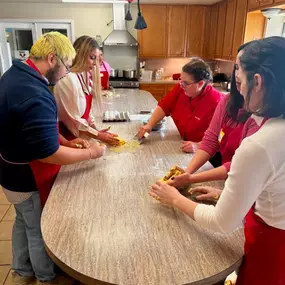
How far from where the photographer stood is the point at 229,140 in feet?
4.68

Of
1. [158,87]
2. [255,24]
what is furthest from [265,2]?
[158,87]

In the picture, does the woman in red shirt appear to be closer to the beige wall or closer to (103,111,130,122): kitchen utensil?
(103,111,130,122): kitchen utensil

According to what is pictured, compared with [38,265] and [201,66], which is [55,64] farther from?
[38,265]

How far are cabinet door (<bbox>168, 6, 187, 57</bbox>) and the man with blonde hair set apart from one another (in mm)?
4306

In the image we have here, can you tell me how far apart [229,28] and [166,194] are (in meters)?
4.34

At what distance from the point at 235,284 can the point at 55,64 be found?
47.6 inches

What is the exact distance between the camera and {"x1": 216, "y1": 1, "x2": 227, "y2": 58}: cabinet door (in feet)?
15.7

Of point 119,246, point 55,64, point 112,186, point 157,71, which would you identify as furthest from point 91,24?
point 119,246

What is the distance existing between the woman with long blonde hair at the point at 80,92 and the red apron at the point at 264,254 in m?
1.11

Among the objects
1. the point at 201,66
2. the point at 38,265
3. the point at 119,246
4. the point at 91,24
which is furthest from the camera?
the point at 91,24

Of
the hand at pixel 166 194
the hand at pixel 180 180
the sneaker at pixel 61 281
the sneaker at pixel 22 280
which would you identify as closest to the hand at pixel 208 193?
the hand at pixel 180 180

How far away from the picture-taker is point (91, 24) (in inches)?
212

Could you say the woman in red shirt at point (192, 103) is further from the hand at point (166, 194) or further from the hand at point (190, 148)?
the hand at point (166, 194)

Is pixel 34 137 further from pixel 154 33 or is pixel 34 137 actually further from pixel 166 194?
pixel 154 33
